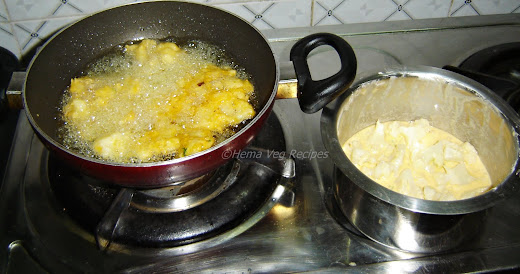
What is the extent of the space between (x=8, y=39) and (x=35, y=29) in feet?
0.27

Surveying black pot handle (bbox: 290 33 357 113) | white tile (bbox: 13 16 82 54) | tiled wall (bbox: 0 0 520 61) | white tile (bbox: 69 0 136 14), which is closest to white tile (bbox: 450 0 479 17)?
tiled wall (bbox: 0 0 520 61)

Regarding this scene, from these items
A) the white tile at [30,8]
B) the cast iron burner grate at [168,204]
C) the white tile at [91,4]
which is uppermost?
the white tile at [91,4]

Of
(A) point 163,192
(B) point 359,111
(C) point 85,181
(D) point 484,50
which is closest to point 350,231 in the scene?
(B) point 359,111

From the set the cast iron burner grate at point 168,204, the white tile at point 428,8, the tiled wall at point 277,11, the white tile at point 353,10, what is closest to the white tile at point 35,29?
the tiled wall at point 277,11

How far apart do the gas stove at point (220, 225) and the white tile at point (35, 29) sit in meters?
0.33

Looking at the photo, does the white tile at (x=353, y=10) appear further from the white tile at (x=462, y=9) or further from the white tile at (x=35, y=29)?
the white tile at (x=35, y=29)

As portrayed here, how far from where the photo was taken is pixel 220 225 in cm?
74

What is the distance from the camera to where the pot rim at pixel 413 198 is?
633 mm

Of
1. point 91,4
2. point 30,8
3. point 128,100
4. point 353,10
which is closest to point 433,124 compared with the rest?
point 353,10

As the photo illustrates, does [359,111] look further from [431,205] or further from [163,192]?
[163,192]

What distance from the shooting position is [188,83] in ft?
2.67

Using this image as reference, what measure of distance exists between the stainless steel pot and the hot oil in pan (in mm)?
200

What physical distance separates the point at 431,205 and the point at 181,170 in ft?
1.27

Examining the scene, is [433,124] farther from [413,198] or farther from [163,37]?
[163,37]
